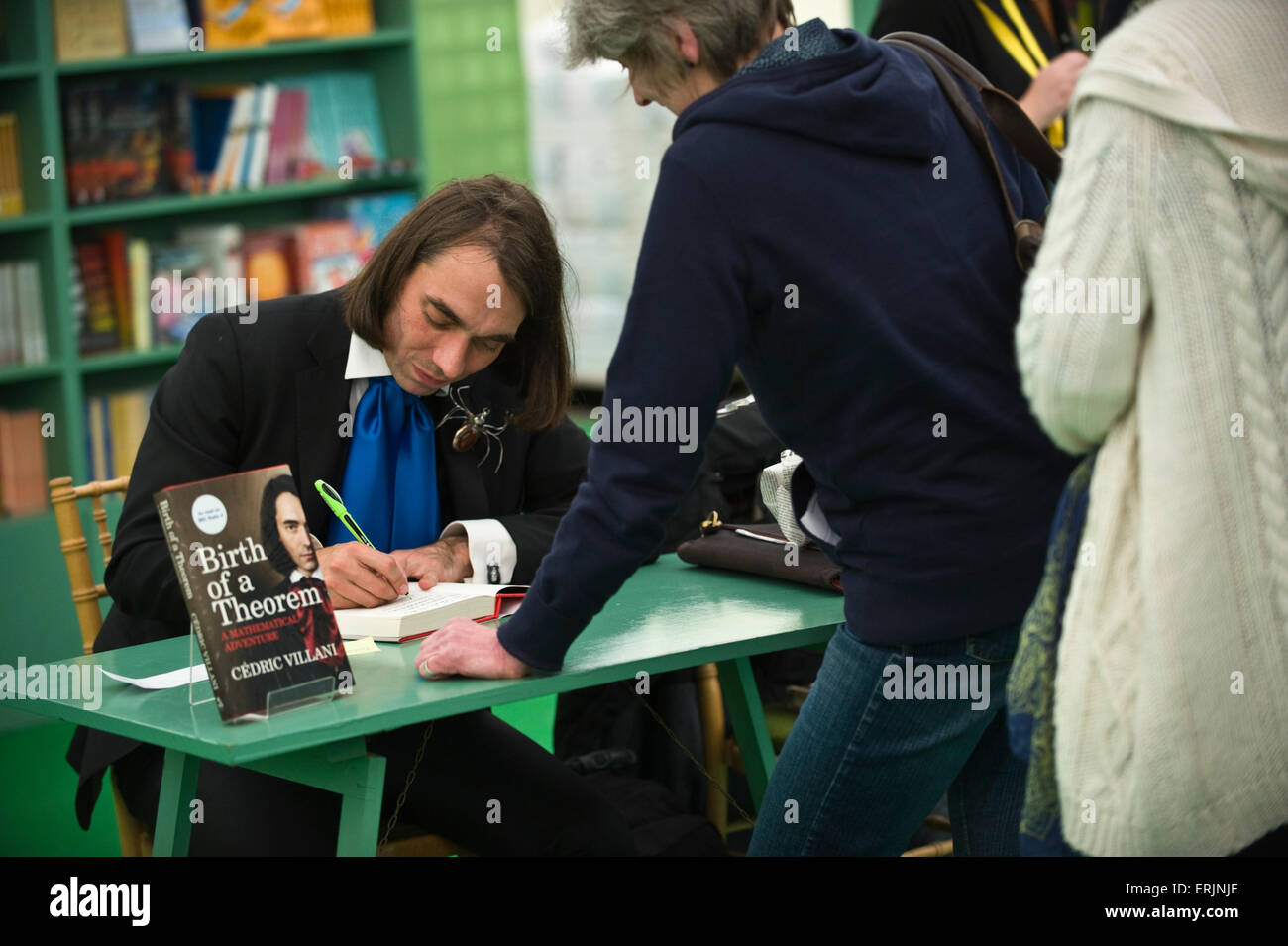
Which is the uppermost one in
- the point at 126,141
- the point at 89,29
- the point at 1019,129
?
the point at 89,29

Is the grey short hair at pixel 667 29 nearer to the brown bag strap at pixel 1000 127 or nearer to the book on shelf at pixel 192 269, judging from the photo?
the brown bag strap at pixel 1000 127

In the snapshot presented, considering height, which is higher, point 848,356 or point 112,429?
point 848,356

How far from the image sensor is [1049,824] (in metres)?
1.34

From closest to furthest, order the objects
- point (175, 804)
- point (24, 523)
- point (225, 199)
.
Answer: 1. point (175, 804)
2. point (24, 523)
3. point (225, 199)

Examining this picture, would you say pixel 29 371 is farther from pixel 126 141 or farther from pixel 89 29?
pixel 89 29

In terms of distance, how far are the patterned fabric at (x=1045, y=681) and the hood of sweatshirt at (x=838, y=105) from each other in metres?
0.39

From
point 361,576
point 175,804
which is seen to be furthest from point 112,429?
point 175,804

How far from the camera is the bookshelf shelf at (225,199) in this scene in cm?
420

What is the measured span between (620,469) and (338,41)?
11.3 feet

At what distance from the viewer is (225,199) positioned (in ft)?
14.4

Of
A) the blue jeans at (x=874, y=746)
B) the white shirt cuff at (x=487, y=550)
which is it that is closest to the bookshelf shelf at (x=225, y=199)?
the white shirt cuff at (x=487, y=550)

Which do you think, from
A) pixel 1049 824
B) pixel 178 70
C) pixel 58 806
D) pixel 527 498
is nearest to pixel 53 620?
pixel 58 806

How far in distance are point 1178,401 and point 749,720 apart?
133cm

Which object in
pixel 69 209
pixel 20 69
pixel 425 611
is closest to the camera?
pixel 425 611
